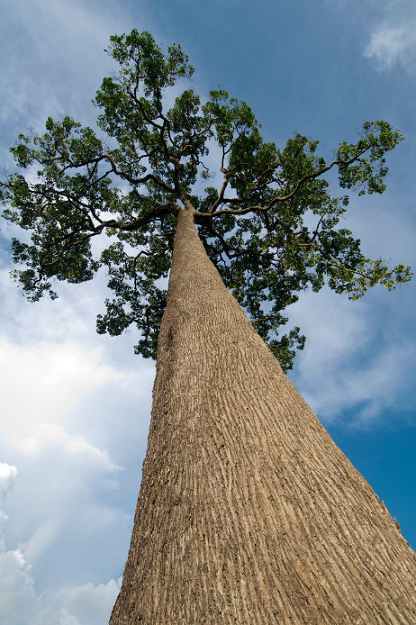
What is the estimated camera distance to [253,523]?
120cm

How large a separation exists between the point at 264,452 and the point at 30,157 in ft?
35.6

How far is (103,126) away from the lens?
9570mm

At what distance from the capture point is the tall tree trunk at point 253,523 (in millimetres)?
989

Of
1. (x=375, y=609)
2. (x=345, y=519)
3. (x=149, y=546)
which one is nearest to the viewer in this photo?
(x=375, y=609)

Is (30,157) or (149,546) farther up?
(30,157)

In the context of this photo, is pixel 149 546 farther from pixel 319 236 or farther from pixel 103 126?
pixel 103 126

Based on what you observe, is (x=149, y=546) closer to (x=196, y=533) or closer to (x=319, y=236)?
(x=196, y=533)

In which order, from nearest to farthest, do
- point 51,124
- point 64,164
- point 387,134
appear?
point 387,134 → point 51,124 → point 64,164

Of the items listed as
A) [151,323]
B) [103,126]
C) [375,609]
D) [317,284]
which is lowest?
[375,609]

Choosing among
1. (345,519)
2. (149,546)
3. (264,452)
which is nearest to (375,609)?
(345,519)

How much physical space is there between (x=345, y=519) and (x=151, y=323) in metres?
10.7

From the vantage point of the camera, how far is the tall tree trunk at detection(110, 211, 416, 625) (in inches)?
38.9

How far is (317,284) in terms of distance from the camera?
9.86 metres

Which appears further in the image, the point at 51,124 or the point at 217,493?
the point at 51,124
